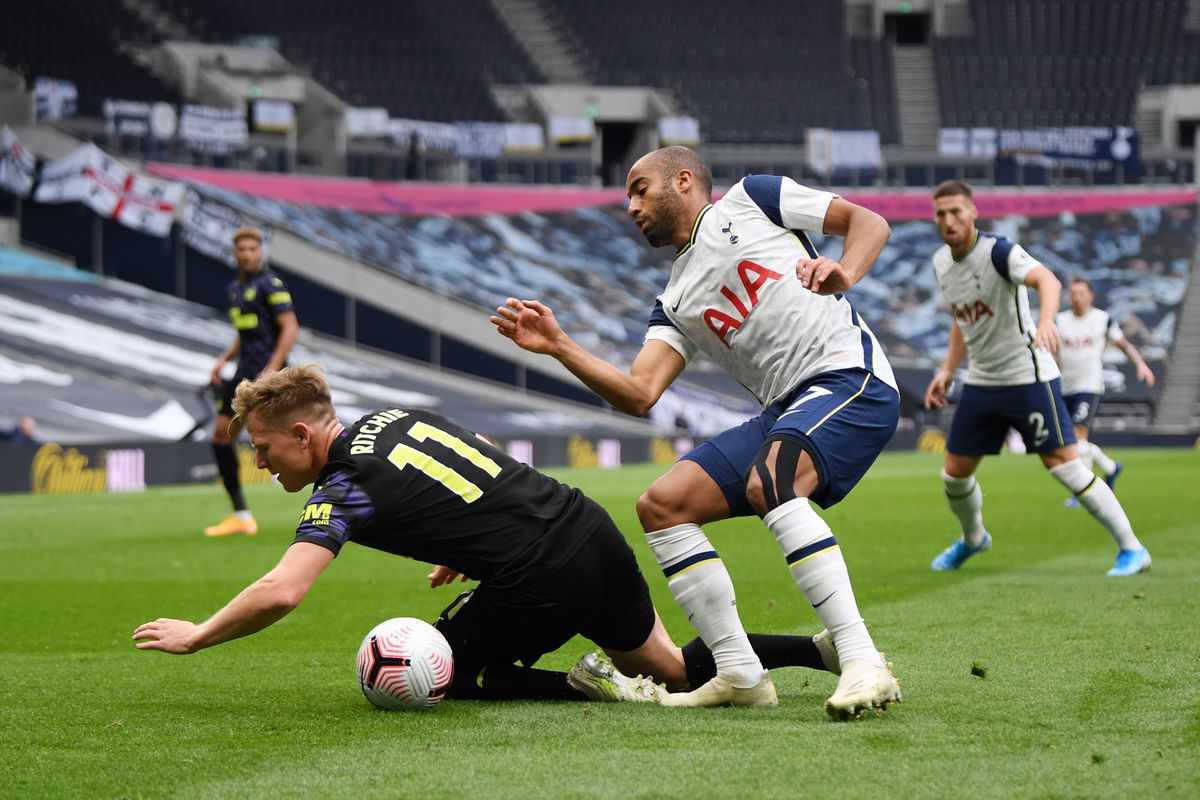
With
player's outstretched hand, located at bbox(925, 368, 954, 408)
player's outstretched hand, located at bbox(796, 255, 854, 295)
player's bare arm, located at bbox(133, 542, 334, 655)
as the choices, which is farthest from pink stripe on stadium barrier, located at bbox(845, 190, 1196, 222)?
player's bare arm, located at bbox(133, 542, 334, 655)

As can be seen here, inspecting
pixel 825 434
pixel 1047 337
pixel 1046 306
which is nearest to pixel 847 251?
pixel 825 434

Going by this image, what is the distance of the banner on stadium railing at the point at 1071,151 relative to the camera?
47.3 m

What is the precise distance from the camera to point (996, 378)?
372 inches

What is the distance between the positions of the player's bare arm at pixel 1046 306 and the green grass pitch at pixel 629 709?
1340 millimetres

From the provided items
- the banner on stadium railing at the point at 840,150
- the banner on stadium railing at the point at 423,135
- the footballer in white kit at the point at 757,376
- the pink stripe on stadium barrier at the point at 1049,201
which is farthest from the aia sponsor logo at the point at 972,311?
the pink stripe on stadium barrier at the point at 1049,201

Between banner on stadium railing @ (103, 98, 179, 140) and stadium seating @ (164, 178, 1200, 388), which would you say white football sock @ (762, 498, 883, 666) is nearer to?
stadium seating @ (164, 178, 1200, 388)

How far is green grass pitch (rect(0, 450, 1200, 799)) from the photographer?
3.86 meters

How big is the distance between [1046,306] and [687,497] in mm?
3595

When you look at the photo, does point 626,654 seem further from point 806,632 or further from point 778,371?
point 806,632

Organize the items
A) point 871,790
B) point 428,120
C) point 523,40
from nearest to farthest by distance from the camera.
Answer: point 871,790, point 428,120, point 523,40

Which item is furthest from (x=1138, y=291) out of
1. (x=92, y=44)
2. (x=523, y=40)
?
(x=92, y=44)

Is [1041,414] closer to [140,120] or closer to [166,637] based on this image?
[166,637]

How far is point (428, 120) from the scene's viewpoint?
149ft

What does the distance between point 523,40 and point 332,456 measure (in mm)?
46584
